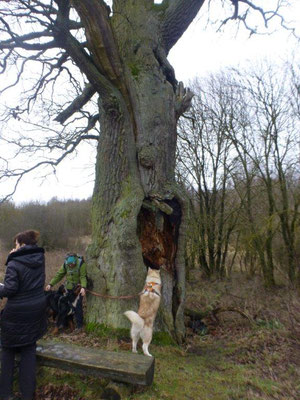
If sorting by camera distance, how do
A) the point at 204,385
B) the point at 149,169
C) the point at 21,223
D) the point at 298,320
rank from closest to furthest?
1. the point at 204,385
2. the point at 149,169
3. the point at 298,320
4. the point at 21,223

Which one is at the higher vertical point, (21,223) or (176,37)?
(176,37)

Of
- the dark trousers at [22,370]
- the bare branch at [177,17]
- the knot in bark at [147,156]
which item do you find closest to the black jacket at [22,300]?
the dark trousers at [22,370]

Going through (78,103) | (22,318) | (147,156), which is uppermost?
(78,103)

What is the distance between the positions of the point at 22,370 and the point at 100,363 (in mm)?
885

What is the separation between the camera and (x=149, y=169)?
5750 mm

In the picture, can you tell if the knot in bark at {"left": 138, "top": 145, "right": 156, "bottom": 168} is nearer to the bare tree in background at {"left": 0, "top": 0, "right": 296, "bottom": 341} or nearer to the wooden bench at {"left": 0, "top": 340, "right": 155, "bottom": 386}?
the bare tree in background at {"left": 0, "top": 0, "right": 296, "bottom": 341}

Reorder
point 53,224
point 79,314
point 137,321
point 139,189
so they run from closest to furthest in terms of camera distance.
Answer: point 137,321 < point 79,314 < point 139,189 < point 53,224

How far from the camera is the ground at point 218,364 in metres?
3.73

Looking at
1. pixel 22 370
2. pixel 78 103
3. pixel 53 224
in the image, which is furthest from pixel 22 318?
pixel 53 224

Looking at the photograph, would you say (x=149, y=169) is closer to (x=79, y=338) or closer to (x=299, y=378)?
(x=79, y=338)

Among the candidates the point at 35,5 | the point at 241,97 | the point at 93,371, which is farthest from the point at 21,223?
the point at 93,371

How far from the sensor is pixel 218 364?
4887mm

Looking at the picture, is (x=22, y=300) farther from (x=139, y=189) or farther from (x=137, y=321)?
(x=139, y=189)

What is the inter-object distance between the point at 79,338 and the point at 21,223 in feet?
78.6
